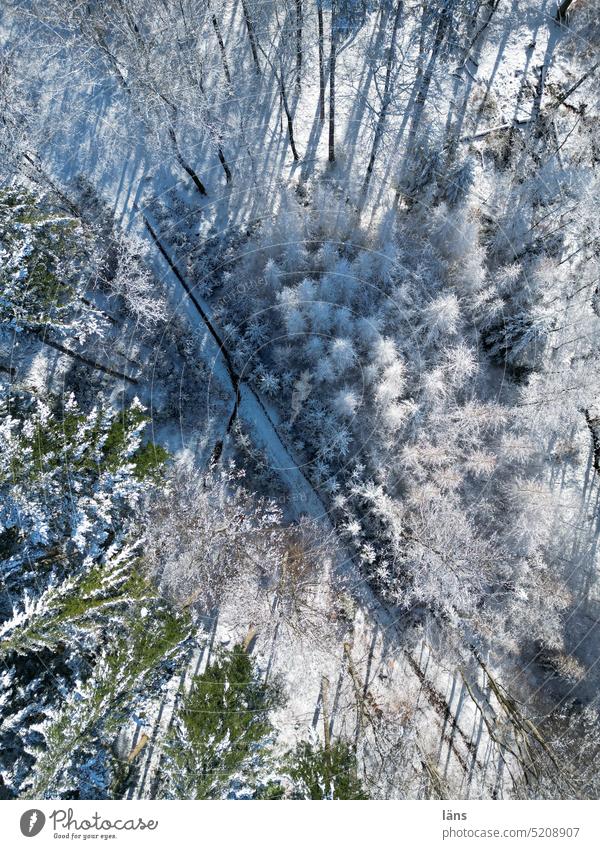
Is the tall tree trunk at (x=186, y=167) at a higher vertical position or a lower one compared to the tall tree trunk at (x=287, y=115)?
lower

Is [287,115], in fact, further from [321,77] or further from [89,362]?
[89,362]

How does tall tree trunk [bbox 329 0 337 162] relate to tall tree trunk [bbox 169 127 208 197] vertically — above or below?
above

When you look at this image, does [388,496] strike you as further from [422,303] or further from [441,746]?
[441,746]

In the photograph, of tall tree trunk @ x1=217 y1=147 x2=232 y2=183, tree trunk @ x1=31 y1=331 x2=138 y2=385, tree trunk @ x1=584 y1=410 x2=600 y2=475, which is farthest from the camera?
tall tree trunk @ x1=217 y1=147 x2=232 y2=183

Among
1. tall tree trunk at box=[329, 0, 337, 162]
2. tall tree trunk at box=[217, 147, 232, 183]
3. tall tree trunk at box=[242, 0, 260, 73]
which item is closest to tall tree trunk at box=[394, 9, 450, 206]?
tall tree trunk at box=[329, 0, 337, 162]

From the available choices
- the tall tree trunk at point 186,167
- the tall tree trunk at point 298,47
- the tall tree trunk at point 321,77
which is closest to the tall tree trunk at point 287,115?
the tall tree trunk at point 298,47

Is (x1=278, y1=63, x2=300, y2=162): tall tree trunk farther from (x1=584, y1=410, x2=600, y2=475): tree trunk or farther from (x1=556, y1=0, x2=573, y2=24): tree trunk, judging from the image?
(x1=584, y1=410, x2=600, y2=475): tree trunk

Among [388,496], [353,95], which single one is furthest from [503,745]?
[353,95]

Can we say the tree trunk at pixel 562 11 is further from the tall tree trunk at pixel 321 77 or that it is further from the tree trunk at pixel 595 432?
the tree trunk at pixel 595 432
